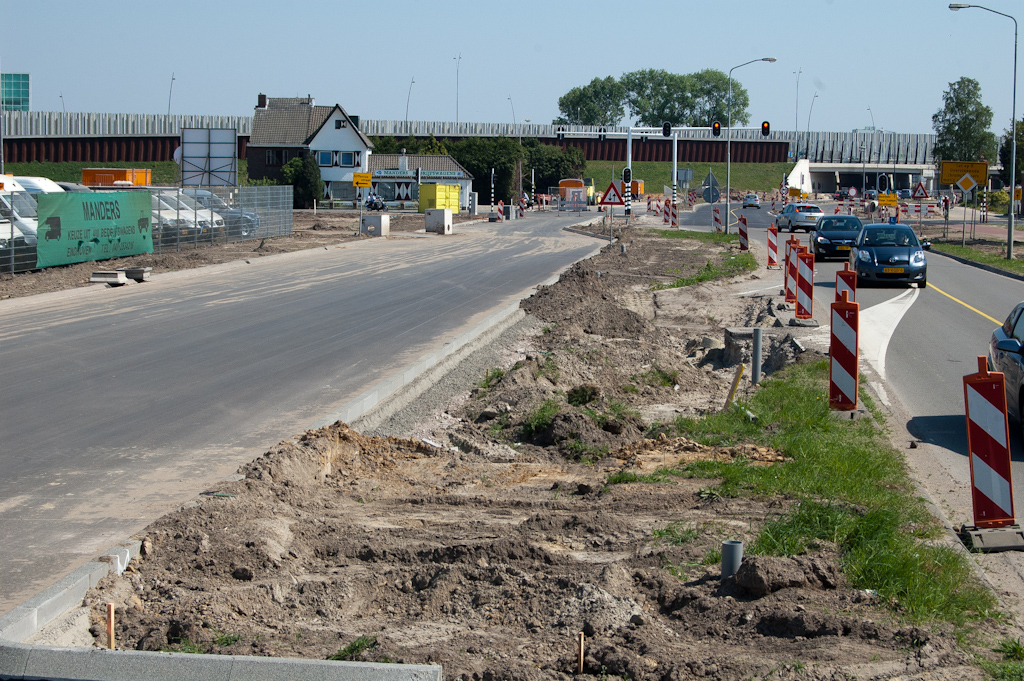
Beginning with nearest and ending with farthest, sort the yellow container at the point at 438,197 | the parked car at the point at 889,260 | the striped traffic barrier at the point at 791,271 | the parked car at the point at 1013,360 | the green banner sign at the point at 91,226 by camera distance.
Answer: the parked car at the point at 1013,360, the striped traffic barrier at the point at 791,271, the parked car at the point at 889,260, the green banner sign at the point at 91,226, the yellow container at the point at 438,197

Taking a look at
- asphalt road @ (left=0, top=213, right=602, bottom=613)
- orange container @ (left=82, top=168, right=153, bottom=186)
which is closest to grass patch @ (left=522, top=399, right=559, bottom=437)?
asphalt road @ (left=0, top=213, right=602, bottom=613)

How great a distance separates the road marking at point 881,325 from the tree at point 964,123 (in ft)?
264

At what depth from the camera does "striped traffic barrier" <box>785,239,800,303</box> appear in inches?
737

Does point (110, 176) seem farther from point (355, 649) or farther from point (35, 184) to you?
point (355, 649)

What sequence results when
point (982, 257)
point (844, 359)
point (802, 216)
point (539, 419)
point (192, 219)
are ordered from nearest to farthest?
1. point (539, 419)
2. point (844, 359)
3. point (192, 219)
4. point (982, 257)
5. point (802, 216)

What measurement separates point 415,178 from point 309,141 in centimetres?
1349

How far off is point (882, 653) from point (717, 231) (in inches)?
1731

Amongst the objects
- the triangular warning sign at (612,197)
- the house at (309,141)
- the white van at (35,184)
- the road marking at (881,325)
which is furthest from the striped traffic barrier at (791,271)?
the house at (309,141)

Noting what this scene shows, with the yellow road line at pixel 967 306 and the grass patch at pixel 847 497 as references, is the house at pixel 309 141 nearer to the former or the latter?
the yellow road line at pixel 967 306

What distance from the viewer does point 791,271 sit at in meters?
19.1

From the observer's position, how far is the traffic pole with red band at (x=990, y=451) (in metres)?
6.48

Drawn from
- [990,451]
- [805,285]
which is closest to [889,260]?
[805,285]

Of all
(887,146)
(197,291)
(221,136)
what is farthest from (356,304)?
(887,146)

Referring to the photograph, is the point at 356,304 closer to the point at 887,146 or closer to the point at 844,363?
the point at 844,363
